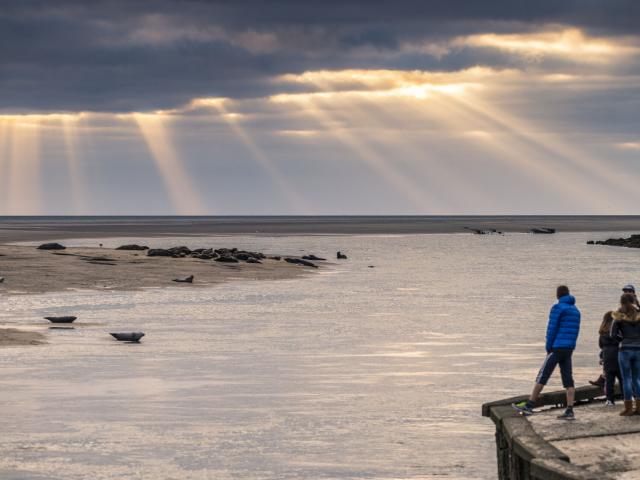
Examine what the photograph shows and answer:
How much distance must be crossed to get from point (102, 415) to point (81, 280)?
3785 centimetres

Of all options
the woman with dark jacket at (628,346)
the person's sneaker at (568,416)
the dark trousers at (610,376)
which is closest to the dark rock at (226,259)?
the dark trousers at (610,376)

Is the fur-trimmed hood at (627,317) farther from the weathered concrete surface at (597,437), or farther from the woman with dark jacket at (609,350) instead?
the weathered concrete surface at (597,437)

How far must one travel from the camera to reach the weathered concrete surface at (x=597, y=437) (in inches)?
542

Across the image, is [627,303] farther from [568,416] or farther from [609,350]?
[568,416]

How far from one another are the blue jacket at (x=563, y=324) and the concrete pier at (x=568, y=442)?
99cm

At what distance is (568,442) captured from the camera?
15125 millimetres

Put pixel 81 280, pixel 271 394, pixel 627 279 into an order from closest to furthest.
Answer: pixel 271 394, pixel 81 280, pixel 627 279

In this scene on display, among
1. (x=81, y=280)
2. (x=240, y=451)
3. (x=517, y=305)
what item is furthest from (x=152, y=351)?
(x=81, y=280)

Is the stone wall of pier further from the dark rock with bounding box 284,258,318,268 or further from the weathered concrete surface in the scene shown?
the dark rock with bounding box 284,258,318,268

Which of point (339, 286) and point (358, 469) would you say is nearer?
point (358, 469)

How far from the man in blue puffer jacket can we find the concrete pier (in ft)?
1.08

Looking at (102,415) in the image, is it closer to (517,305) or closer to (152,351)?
(152,351)

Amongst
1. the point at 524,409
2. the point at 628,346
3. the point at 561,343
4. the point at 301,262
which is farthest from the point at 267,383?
the point at 301,262

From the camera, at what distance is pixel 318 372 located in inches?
1057
